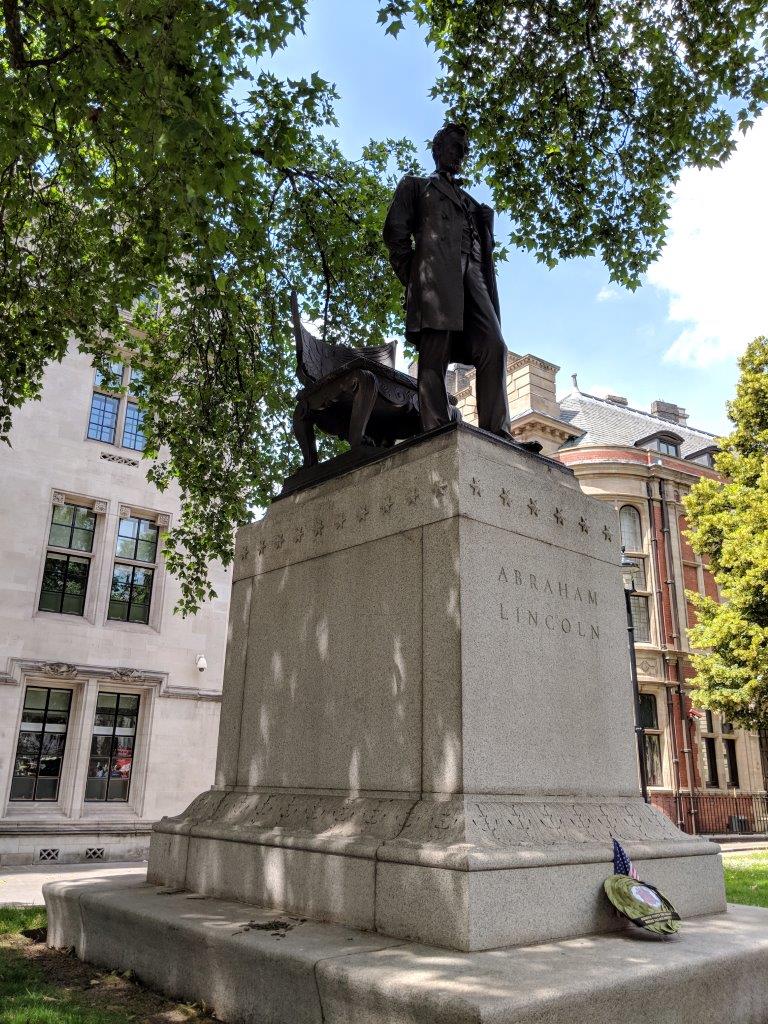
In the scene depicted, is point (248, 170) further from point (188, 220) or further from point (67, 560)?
point (67, 560)

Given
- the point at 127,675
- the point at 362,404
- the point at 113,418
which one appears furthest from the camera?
the point at 113,418

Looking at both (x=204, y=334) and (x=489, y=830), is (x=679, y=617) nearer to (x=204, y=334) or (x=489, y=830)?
(x=204, y=334)

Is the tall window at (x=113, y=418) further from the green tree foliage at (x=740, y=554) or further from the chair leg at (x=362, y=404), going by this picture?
the green tree foliage at (x=740, y=554)

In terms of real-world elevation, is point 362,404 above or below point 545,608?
above

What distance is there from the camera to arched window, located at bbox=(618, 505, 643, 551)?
106 ft

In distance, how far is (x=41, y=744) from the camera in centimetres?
1705

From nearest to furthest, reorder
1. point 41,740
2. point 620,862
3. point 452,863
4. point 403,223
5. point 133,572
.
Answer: point 452,863 → point 620,862 → point 403,223 → point 41,740 → point 133,572

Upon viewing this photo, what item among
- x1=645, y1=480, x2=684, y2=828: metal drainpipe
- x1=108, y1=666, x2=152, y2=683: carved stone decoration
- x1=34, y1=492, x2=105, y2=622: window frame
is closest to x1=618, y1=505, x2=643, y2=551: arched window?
x1=645, y1=480, x2=684, y2=828: metal drainpipe

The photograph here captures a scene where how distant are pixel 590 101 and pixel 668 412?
35.7 meters

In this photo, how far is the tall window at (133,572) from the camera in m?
18.9

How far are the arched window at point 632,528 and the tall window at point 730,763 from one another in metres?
8.92

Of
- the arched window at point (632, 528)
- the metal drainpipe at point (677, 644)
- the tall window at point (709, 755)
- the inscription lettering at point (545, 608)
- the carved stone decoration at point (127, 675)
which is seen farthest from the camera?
the arched window at point (632, 528)

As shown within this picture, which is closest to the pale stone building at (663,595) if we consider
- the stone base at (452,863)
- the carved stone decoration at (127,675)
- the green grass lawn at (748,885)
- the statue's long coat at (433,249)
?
the green grass lawn at (748,885)

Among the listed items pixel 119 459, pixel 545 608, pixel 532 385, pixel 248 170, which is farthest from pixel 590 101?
pixel 532 385
